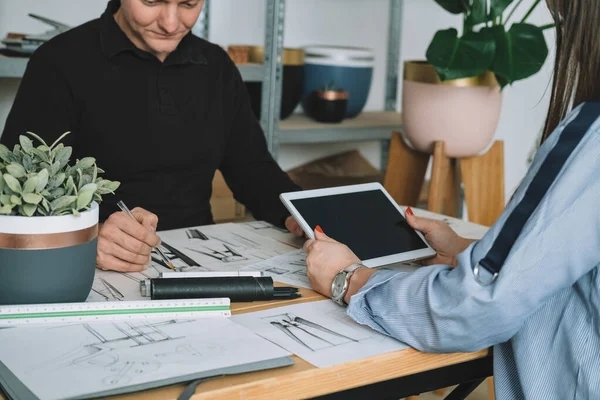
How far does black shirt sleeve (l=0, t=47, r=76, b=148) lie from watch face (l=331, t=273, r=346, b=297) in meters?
0.77

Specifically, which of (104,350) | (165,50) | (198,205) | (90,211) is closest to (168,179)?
(198,205)

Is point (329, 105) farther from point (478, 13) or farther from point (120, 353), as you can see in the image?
point (120, 353)

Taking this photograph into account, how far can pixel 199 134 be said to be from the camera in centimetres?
185

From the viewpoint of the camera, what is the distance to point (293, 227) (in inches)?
62.7

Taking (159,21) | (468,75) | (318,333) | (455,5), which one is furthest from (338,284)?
(455,5)

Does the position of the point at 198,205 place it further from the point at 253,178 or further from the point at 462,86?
the point at 462,86

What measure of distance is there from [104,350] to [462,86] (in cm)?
176

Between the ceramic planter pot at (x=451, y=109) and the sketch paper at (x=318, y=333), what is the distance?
1438 millimetres

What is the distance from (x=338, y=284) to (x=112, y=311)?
34 cm

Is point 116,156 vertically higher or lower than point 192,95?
lower

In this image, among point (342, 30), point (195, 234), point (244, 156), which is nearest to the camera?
point (195, 234)

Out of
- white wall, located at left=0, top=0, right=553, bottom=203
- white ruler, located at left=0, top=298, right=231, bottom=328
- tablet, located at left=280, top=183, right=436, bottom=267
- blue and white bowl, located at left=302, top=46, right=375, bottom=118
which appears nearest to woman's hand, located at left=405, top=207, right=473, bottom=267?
tablet, located at left=280, top=183, right=436, bottom=267

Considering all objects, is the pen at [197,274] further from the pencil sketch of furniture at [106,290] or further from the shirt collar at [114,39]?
the shirt collar at [114,39]

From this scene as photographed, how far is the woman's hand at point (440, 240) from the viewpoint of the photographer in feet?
4.60
